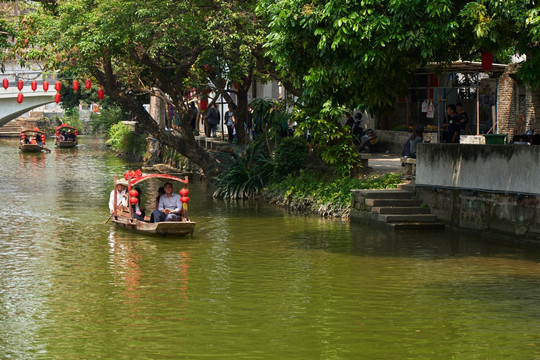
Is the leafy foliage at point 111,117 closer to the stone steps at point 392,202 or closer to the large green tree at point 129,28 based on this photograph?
the large green tree at point 129,28

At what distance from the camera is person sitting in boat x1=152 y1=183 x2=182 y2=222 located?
19.5 meters

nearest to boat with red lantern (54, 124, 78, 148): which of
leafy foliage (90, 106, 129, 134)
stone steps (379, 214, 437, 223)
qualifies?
leafy foliage (90, 106, 129, 134)

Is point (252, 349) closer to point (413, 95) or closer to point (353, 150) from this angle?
point (353, 150)

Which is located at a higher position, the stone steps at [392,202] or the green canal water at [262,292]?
the stone steps at [392,202]

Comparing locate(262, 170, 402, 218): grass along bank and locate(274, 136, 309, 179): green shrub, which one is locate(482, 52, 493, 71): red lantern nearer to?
locate(262, 170, 402, 218): grass along bank

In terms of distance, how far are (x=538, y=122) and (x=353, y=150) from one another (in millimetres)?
5668

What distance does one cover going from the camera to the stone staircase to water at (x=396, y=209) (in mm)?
20516

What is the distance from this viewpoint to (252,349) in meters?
10.8

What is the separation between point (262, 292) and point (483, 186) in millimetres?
7336

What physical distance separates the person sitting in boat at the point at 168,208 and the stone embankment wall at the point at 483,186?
5.82 metres

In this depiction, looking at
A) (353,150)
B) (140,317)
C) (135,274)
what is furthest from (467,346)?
(353,150)

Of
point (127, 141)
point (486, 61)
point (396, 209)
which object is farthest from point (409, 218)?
point (127, 141)

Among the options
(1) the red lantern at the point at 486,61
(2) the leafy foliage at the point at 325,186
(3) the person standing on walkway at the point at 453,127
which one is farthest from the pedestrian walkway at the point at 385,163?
(1) the red lantern at the point at 486,61

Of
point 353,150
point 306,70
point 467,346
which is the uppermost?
point 306,70
